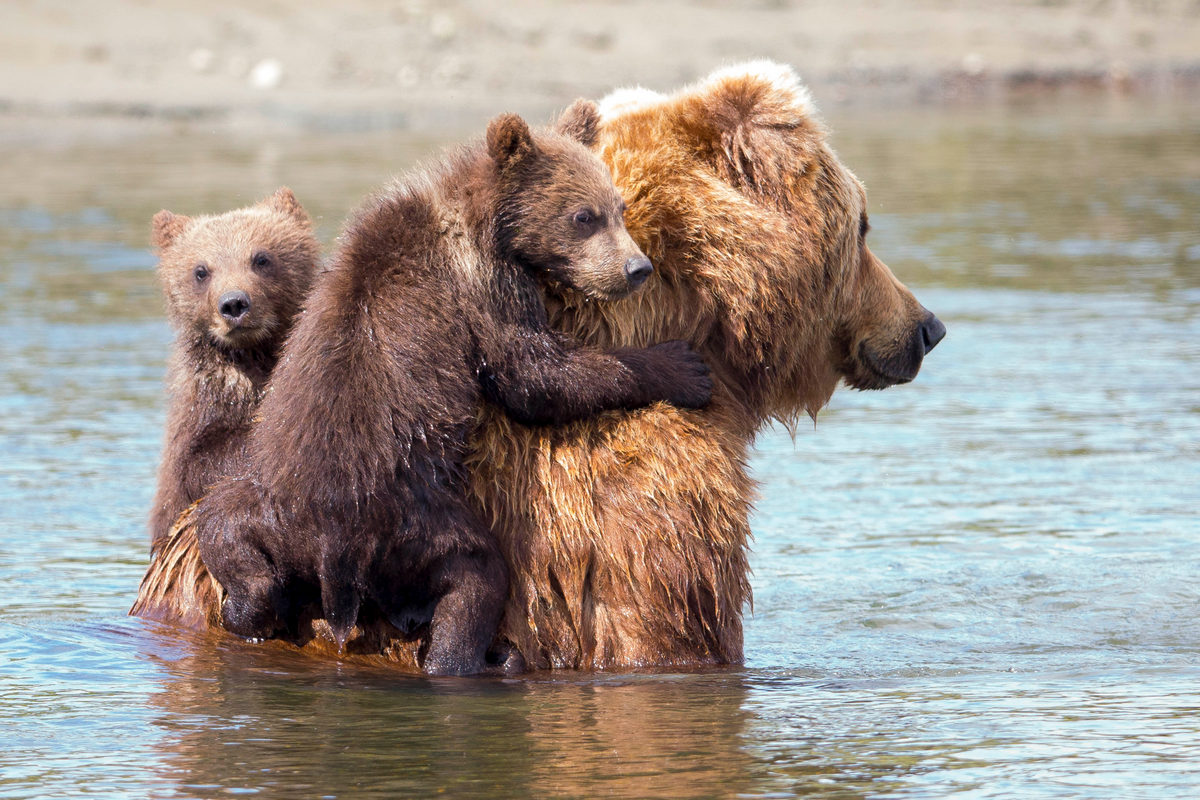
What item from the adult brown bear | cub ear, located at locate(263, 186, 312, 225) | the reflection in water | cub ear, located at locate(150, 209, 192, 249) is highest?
cub ear, located at locate(263, 186, 312, 225)

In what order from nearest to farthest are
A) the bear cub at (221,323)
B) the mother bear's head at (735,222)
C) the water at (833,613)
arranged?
the water at (833,613), the mother bear's head at (735,222), the bear cub at (221,323)

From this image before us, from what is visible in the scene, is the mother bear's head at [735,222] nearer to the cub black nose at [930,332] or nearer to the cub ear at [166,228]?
the cub black nose at [930,332]

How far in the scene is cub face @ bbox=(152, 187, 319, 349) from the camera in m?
6.32

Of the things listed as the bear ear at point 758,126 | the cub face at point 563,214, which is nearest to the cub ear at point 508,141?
the cub face at point 563,214

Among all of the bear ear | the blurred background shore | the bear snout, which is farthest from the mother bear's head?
the blurred background shore

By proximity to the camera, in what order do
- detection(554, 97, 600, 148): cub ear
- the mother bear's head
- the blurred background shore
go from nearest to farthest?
the mother bear's head < detection(554, 97, 600, 148): cub ear < the blurred background shore

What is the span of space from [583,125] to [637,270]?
713mm

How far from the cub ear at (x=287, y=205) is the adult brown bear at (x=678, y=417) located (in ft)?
5.61

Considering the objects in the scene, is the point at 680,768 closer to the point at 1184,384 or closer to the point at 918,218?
the point at 1184,384

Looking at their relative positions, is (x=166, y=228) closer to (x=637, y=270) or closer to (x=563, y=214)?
(x=563, y=214)

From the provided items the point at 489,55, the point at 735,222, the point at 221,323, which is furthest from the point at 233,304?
the point at 489,55

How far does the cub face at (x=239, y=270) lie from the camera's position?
6320 mm

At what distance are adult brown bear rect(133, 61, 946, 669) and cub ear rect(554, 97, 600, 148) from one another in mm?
48

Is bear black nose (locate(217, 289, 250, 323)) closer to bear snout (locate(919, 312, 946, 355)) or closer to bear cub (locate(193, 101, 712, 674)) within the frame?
bear cub (locate(193, 101, 712, 674))
